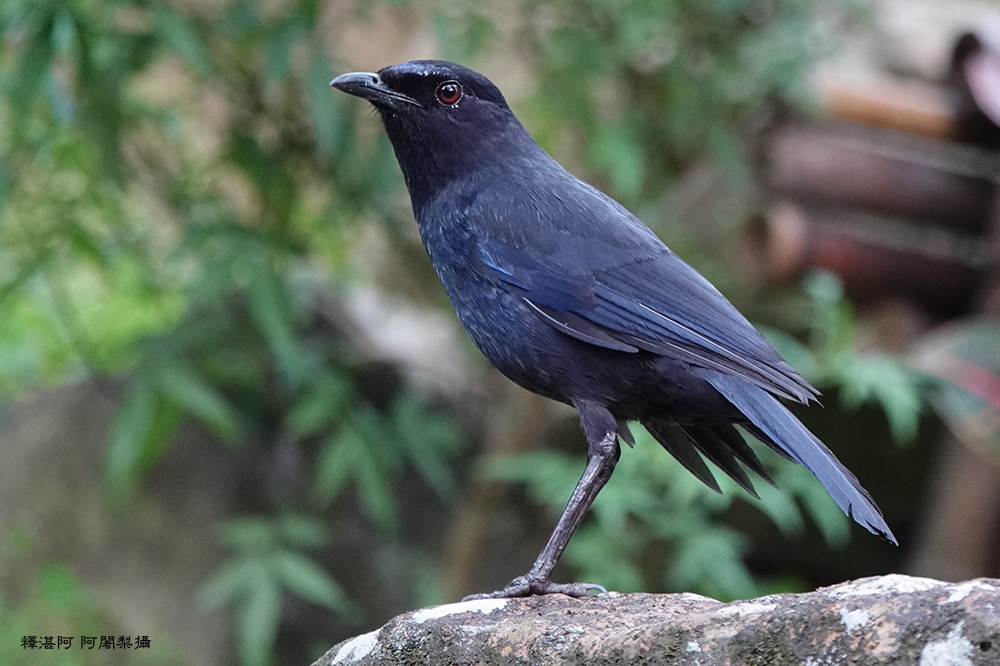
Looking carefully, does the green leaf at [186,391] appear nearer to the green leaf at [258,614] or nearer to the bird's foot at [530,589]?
the green leaf at [258,614]

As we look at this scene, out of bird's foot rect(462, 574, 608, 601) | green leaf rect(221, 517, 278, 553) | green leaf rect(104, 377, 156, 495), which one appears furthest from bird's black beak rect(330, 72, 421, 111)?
green leaf rect(221, 517, 278, 553)

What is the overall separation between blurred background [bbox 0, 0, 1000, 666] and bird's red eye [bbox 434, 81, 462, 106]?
1.16 metres

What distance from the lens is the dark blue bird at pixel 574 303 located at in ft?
8.62

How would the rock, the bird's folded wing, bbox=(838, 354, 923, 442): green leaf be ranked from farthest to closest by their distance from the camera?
bbox=(838, 354, 923, 442): green leaf → the bird's folded wing → the rock

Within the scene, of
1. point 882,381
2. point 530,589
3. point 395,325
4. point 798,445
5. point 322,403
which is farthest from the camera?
point 395,325

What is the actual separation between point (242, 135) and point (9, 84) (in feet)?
3.35

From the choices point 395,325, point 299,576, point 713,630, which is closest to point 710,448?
point 713,630

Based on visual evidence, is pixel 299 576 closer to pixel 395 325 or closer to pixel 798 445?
pixel 395 325

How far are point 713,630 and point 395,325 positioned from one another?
4232 millimetres

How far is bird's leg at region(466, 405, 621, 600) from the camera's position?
8.70 ft

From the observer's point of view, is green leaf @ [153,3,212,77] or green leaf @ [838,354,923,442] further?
green leaf @ [838,354,923,442]

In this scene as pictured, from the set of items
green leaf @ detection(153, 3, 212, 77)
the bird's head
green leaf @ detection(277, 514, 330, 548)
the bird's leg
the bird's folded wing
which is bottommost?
green leaf @ detection(277, 514, 330, 548)

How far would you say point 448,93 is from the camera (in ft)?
9.79

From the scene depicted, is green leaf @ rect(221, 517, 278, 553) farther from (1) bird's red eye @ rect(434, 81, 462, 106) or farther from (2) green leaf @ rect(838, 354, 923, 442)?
(2) green leaf @ rect(838, 354, 923, 442)
